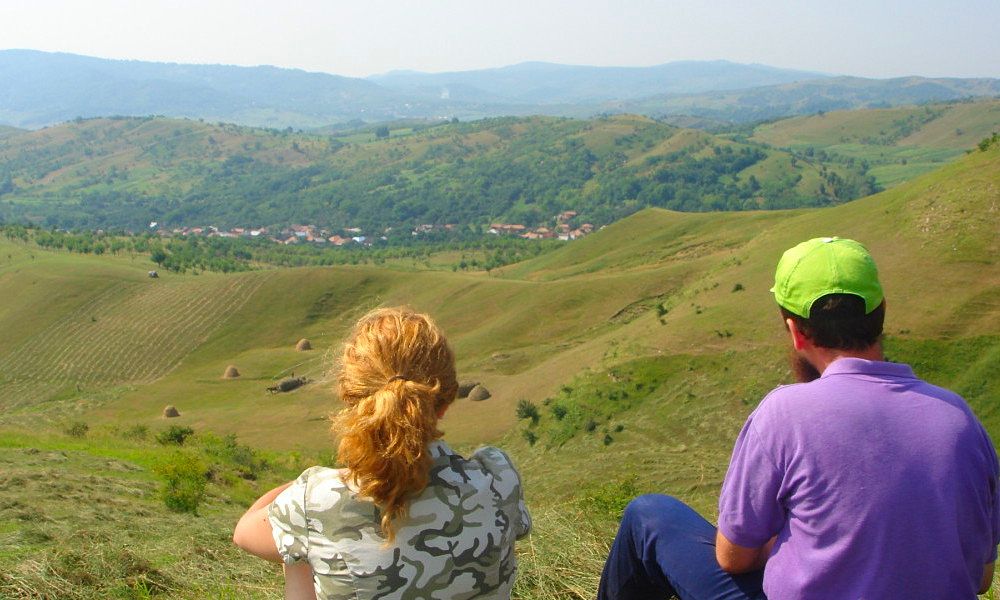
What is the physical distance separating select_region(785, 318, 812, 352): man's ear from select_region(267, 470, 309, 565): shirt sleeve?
91.3 inches

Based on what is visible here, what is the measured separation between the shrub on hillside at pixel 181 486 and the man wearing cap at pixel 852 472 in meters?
14.6

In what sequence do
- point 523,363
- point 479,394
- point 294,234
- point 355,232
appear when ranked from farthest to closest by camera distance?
point 294,234, point 355,232, point 523,363, point 479,394

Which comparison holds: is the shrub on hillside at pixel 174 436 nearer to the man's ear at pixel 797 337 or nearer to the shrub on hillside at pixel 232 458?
the shrub on hillside at pixel 232 458

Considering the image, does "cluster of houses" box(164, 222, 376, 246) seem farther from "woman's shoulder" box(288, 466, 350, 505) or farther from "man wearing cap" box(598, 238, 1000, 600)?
"man wearing cap" box(598, 238, 1000, 600)

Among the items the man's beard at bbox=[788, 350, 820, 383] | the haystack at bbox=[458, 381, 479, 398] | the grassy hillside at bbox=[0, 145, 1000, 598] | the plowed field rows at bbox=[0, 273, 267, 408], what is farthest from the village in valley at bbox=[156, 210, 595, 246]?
the man's beard at bbox=[788, 350, 820, 383]

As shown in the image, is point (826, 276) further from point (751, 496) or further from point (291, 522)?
point (291, 522)

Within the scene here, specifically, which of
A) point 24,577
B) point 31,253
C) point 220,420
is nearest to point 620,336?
point 220,420

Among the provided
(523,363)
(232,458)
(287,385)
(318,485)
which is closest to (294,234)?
(287,385)

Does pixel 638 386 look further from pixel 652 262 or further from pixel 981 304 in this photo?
pixel 652 262

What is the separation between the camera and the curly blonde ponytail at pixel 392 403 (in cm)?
316

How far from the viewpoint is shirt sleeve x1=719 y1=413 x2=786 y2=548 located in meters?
3.20

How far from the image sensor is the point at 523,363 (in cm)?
4753

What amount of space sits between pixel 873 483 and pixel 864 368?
0.50 m

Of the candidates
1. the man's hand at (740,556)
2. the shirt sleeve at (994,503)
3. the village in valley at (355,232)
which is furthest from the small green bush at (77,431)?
the village in valley at (355,232)
